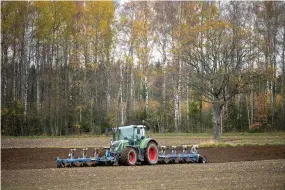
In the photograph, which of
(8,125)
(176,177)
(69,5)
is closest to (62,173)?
(176,177)

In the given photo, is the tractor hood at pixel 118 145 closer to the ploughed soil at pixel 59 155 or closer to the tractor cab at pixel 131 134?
the tractor cab at pixel 131 134

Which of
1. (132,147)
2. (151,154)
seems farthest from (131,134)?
(151,154)

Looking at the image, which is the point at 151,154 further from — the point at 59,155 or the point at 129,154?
the point at 59,155

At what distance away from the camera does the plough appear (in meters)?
23.3

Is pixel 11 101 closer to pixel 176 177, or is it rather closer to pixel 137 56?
pixel 137 56

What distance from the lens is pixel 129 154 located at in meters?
23.7

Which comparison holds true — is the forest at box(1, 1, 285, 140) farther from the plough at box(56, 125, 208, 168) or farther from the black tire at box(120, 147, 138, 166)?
the black tire at box(120, 147, 138, 166)

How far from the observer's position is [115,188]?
1469 cm

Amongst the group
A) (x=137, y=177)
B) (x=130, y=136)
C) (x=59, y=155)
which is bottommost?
(x=137, y=177)

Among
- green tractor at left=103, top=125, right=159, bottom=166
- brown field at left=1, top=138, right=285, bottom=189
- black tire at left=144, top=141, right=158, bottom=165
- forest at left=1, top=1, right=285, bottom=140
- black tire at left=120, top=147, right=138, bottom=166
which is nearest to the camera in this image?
brown field at left=1, top=138, right=285, bottom=189

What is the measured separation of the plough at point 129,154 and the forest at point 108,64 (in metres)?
23.4

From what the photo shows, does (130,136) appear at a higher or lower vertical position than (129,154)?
higher

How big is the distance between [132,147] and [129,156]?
0.57 metres

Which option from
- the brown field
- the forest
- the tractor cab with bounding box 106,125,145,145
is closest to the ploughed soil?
the brown field
